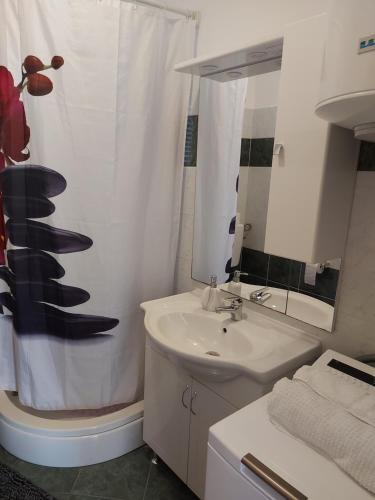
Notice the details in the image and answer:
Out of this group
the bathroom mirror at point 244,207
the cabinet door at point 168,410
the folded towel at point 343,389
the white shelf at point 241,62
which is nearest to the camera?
the folded towel at point 343,389

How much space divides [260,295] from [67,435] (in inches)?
44.9

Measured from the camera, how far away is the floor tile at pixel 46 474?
1.57m

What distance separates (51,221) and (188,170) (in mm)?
708

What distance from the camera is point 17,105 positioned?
145 centimetres

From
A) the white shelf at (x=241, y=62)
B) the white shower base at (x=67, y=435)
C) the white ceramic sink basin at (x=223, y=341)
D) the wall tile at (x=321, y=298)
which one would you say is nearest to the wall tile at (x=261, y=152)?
the white shelf at (x=241, y=62)

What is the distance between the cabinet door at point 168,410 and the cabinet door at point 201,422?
4 cm

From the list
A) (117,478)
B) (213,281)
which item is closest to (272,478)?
(213,281)

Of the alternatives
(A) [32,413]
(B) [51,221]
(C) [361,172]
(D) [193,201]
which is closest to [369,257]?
(C) [361,172]

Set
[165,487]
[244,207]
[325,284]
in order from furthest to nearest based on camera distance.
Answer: [165,487] → [244,207] → [325,284]

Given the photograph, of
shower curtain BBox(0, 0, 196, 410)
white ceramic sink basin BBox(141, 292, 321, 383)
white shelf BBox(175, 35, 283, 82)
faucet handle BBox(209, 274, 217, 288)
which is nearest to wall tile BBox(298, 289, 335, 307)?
white ceramic sink basin BBox(141, 292, 321, 383)

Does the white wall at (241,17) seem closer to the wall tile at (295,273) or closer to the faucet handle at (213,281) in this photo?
the wall tile at (295,273)

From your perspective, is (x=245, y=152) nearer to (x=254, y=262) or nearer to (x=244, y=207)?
(x=244, y=207)

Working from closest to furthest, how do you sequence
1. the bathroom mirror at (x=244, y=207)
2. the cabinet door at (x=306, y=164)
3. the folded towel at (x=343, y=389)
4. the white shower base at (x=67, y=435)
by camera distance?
the folded towel at (x=343, y=389) → the cabinet door at (x=306, y=164) → the bathroom mirror at (x=244, y=207) → the white shower base at (x=67, y=435)

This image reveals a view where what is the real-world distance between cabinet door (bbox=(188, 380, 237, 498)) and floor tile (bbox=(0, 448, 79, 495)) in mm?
603
